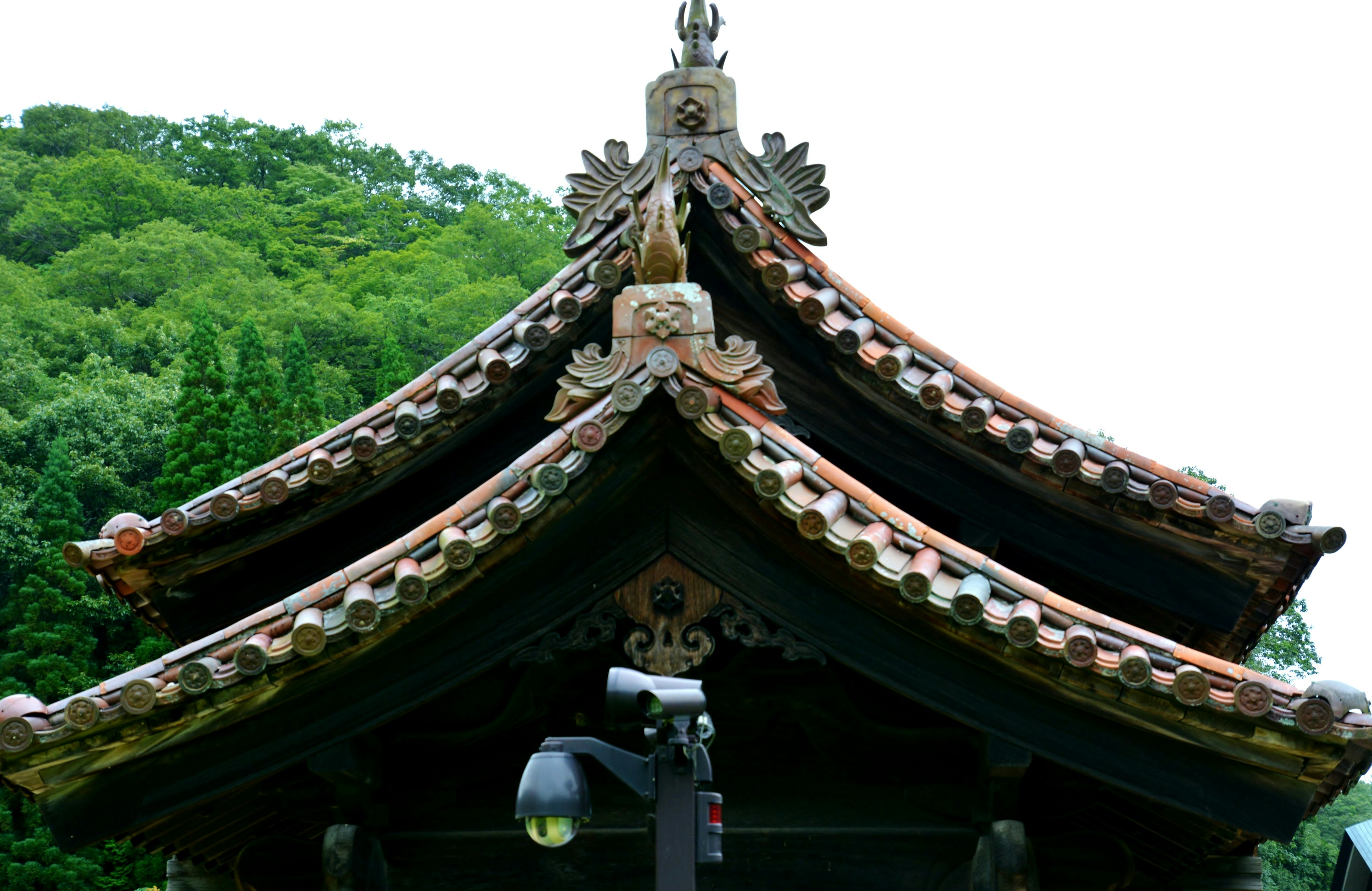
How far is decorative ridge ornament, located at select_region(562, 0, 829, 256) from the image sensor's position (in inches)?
252

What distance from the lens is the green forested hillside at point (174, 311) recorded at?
31.0 metres

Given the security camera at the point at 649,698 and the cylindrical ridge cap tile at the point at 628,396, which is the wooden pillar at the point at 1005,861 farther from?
the cylindrical ridge cap tile at the point at 628,396

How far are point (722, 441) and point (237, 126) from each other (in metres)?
74.7

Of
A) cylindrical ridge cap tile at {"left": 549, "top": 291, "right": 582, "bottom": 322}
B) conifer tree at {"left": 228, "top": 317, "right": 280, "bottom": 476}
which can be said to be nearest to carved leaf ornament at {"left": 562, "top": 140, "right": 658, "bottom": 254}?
cylindrical ridge cap tile at {"left": 549, "top": 291, "right": 582, "bottom": 322}

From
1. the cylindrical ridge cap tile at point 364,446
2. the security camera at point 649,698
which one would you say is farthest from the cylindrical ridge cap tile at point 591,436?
the cylindrical ridge cap tile at point 364,446

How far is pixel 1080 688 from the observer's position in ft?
15.0

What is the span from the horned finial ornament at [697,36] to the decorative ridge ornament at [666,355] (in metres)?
2.39

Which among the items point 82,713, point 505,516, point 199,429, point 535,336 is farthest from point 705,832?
point 199,429

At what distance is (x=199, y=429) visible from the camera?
32.1 meters

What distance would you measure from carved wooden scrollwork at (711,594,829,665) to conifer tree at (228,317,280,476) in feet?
90.4

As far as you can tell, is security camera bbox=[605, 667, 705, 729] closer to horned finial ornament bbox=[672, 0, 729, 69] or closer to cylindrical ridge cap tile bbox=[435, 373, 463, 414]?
cylindrical ridge cap tile bbox=[435, 373, 463, 414]

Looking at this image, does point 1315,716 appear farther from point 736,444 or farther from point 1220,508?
point 736,444

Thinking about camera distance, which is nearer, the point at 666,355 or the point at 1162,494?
the point at 666,355

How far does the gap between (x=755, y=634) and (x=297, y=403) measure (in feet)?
105
